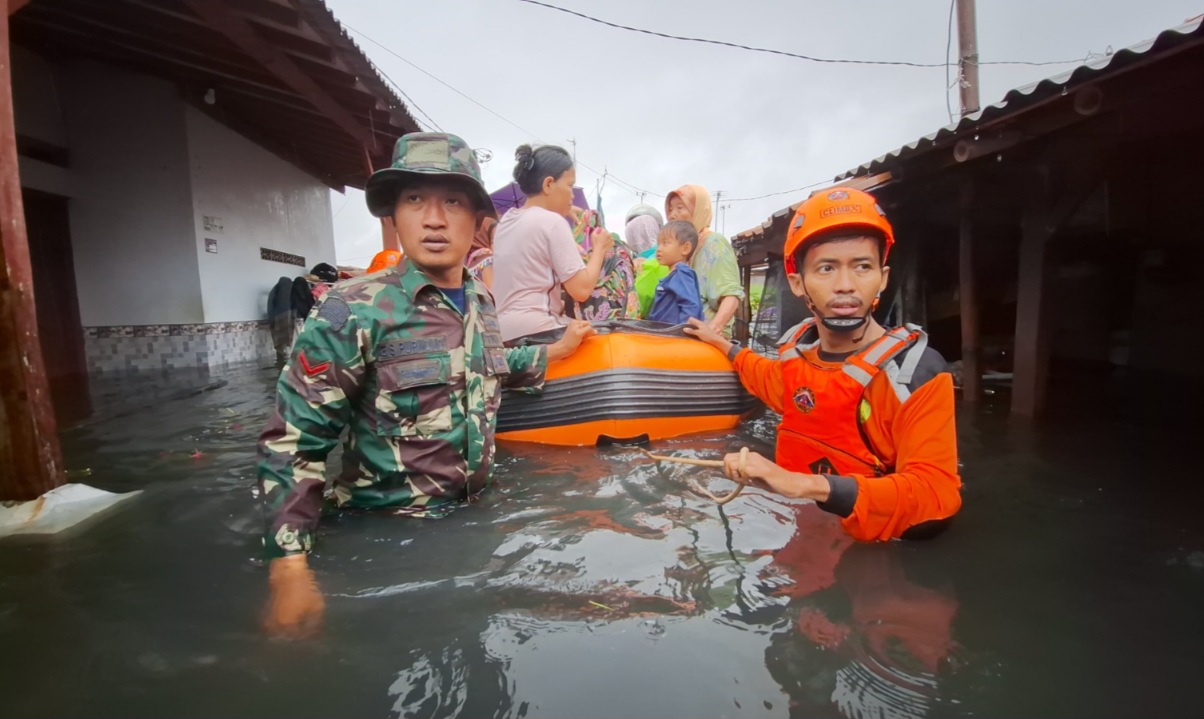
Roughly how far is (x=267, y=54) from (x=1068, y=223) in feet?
25.6

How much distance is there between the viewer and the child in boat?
457 centimetres

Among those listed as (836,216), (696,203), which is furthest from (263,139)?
(836,216)

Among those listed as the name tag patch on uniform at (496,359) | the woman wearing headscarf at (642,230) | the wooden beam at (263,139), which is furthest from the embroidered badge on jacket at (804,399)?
the wooden beam at (263,139)

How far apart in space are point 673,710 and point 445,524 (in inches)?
49.6

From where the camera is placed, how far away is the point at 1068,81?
3.12 m

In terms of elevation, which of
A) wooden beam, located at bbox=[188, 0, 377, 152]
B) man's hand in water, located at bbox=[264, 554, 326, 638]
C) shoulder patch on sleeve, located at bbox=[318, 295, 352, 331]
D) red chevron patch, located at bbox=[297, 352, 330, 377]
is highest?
wooden beam, located at bbox=[188, 0, 377, 152]

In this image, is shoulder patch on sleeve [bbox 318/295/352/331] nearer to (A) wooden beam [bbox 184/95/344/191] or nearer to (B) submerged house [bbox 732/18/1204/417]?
(B) submerged house [bbox 732/18/1204/417]

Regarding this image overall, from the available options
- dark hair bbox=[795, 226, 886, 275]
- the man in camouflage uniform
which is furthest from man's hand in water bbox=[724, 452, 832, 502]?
the man in camouflage uniform

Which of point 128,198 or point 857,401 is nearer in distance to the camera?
point 857,401

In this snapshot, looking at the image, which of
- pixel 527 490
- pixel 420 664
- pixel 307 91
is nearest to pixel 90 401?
pixel 307 91

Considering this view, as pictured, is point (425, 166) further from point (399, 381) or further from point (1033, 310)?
point (1033, 310)

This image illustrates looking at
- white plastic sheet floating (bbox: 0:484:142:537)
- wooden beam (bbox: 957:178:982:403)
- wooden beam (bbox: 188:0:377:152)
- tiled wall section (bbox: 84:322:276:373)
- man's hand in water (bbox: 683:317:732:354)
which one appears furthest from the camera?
tiled wall section (bbox: 84:322:276:373)

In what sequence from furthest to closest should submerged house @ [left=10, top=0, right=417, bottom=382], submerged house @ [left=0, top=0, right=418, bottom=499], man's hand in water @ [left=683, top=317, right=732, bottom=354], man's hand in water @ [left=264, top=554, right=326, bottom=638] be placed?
submerged house @ [left=10, top=0, right=417, bottom=382] < submerged house @ [left=0, top=0, right=418, bottom=499] < man's hand in water @ [left=683, top=317, right=732, bottom=354] < man's hand in water @ [left=264, top=554, right=326, bottom=638]

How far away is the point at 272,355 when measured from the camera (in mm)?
9961
